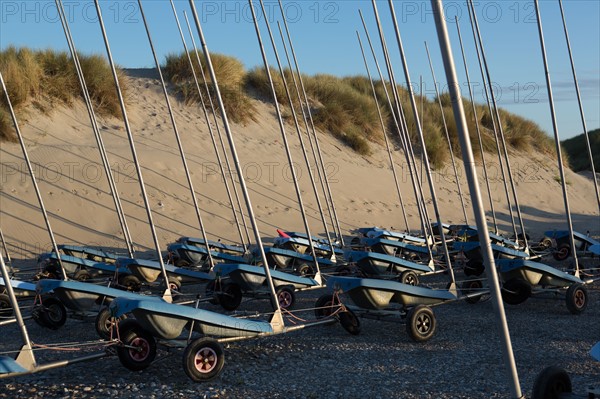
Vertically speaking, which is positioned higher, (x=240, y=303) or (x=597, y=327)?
(x=240, y=303)

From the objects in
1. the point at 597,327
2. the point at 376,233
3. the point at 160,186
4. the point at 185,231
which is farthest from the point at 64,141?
the point at 597,327

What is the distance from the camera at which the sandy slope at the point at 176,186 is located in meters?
21.9

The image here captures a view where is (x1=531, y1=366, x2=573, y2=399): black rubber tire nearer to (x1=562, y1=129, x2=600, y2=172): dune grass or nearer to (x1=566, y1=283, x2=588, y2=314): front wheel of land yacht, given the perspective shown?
(x1=566, y1=283, x2=588, y2=314): front wheel of land yacht

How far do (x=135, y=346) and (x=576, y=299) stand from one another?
6.54 meters

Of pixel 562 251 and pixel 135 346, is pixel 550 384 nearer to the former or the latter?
pixel 135 346

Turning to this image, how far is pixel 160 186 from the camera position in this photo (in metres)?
25.0

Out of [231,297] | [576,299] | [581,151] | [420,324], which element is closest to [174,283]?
[231,297]

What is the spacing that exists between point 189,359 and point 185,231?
1537 cm

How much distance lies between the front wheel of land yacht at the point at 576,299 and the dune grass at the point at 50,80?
2179 centimetres

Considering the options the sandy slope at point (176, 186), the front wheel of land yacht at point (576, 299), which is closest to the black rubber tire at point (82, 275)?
the sandy slope at point (176, 186)

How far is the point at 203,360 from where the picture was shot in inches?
285

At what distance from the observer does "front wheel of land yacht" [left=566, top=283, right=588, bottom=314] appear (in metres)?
10.7

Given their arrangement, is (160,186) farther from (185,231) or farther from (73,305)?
(73,305)

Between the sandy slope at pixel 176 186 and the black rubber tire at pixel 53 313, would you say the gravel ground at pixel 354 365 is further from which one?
the sandy slope at pixel 176 186
